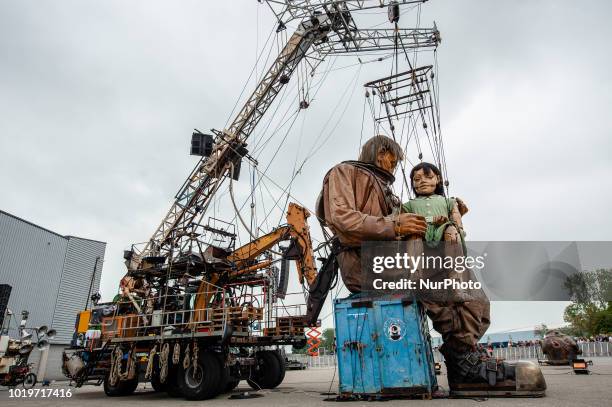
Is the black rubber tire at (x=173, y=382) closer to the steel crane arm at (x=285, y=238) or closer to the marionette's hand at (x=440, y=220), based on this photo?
the steel crane arm at (x=285, y=238)

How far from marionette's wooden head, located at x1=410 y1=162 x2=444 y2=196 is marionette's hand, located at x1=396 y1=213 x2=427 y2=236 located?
2.57ft

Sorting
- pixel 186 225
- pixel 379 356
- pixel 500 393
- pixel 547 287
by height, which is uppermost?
pixel 186 225

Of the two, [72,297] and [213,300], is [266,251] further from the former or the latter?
[72,297]

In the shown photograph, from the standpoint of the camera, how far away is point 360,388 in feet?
12.4

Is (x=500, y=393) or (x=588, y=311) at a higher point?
(x=588, y=311)

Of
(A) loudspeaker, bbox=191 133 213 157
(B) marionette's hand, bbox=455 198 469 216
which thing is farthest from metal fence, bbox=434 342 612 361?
(B) marionette's hand, bbox=455 198 469 216

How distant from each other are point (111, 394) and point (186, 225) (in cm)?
894

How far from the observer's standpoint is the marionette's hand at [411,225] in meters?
3.84

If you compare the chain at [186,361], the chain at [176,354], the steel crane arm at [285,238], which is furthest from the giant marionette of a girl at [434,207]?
the steel crane arm at [285,238]

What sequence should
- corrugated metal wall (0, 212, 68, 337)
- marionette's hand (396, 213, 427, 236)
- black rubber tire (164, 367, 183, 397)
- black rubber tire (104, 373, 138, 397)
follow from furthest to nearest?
corrugated metal wall (0, 212, 68, 337) → black rubber tire (104, 373, 138, 397) → black rubber tire (164, 367, 183, 397) → marionette's hand (396, 213, 427, 236)

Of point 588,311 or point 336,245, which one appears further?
point 588,311

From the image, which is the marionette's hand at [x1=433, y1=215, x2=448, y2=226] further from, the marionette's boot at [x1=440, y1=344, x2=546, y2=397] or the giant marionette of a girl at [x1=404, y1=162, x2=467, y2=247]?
the marionette's boot at [x1=440, y1=344, x2=546, y2=397]

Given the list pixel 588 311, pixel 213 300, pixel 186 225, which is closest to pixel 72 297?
pixel 186 225

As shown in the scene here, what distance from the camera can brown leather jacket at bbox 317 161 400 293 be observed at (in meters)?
3.92
